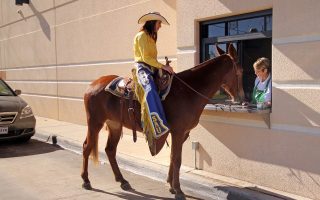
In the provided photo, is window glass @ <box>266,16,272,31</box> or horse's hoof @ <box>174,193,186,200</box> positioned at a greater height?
window glass @ <box>266,16,272,31</box>

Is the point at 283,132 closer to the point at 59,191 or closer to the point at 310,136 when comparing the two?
the point at 310,136

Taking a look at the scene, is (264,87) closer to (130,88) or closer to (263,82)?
(263,82)

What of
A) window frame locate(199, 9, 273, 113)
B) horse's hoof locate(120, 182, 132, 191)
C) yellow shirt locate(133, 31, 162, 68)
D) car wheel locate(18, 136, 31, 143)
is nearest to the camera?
yellow shirt locate(133, 31, 162, 68)

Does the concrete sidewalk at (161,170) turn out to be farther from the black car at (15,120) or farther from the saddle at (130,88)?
the saddle at (130,88)

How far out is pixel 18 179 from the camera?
234 inches

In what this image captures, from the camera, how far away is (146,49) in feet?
15.6

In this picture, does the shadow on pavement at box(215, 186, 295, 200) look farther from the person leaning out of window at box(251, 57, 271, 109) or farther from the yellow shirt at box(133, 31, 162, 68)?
the yellow shirt at box(133, 31, 162, 68)

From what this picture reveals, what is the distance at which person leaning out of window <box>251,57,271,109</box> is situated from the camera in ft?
16.1

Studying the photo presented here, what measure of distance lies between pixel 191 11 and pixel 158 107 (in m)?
1.97

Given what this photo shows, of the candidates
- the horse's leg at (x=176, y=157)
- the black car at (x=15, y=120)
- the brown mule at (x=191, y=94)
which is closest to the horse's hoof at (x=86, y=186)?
the brown mule at (x=191, y=94)

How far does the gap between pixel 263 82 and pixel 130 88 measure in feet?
5.83

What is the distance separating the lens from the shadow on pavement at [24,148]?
26.1ft

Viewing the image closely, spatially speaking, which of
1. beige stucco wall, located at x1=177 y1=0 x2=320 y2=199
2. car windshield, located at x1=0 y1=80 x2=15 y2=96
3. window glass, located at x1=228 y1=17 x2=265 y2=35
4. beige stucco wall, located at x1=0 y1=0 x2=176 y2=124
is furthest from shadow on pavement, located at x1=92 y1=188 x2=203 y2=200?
car windshield, located at x1=0 y1=80 x2=15 y2=96

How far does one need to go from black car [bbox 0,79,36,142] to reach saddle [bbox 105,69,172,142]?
3.90 m
